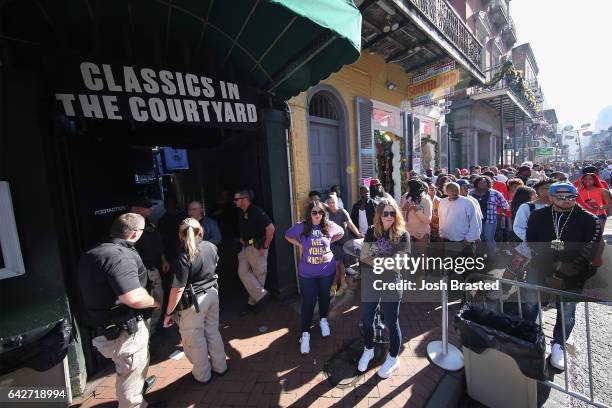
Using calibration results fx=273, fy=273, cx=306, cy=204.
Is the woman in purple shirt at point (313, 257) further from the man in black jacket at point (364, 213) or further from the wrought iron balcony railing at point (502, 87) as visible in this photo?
the wrought iron balcony railing at point (502, 87)

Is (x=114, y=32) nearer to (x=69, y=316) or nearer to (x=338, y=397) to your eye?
(x=69, y=316)

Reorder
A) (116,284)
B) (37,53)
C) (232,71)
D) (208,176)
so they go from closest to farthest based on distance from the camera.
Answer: (116,284) → (37,53) → (232,71) → (208,176)

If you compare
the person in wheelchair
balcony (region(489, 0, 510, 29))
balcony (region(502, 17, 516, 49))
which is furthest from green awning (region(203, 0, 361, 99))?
balcony (region(502, 17, 516, 49))

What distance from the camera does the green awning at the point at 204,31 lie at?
2551mm

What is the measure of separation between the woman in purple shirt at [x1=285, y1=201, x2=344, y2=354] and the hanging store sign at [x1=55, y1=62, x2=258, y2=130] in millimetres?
1704

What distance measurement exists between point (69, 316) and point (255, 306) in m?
2.34

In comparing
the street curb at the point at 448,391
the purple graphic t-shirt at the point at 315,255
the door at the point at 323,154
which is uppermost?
the door at the point at 323,154

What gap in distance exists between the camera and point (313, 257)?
327cm

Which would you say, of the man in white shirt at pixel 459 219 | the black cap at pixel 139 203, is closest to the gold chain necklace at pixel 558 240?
the man in white shirt at pixel 459 219

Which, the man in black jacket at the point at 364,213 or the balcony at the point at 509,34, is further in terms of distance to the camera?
the balcony at the point at 509,34

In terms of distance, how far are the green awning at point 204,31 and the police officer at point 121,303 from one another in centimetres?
197

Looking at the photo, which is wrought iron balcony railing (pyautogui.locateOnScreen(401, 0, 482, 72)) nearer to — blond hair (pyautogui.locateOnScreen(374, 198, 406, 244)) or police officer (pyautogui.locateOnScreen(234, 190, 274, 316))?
blond hair (pyautogui.locateOnScreen(374, 198, 406, 244))

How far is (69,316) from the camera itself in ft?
9.19

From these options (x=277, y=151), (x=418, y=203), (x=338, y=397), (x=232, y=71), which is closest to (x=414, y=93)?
(x=418, y=203)
